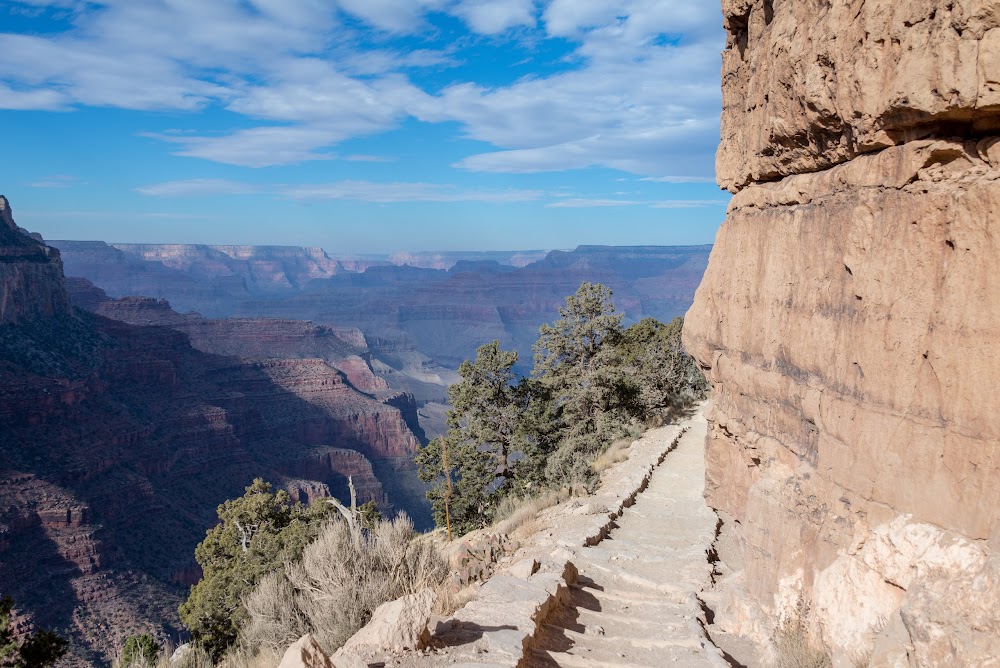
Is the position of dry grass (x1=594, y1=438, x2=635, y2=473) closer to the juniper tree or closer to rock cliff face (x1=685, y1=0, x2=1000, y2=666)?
the juniper tree

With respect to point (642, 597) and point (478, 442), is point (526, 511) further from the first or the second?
point (478, 442)

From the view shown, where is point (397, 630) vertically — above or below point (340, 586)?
above

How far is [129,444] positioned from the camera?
210 ft

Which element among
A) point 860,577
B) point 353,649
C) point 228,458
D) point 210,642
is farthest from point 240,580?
point 228,458

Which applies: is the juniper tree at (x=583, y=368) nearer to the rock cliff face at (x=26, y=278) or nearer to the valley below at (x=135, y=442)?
the valley below at (x=135, y=442)

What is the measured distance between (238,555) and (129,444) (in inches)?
2098

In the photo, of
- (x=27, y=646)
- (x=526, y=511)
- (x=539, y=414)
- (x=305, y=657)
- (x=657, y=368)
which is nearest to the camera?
(x=305, y=657)

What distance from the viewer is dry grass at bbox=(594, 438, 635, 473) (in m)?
19.5

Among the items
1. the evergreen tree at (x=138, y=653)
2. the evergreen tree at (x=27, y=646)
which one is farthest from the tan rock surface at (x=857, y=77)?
the evergreen tree at (x=27, y=646)

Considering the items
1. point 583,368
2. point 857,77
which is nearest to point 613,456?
point 583,368

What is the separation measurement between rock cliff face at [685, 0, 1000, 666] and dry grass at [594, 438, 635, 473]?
10794 millimetres

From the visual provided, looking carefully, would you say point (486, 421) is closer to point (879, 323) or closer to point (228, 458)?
point (879, 323)

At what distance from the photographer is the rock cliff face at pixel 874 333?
4.89 metres

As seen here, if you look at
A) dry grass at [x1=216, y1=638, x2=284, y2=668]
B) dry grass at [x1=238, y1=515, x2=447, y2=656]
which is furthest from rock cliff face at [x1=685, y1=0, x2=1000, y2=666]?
dry grass at [x1=216, y1=638, x2=284, y2=668]
